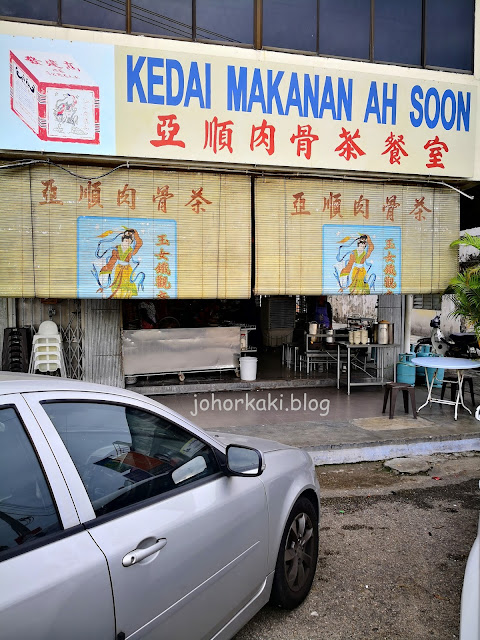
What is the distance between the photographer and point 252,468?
2.74 meters

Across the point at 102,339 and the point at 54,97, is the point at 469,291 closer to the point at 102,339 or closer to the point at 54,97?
the point at 102,339

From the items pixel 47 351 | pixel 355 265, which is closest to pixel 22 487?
pixel 47 351

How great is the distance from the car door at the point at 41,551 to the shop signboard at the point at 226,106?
20.2ft

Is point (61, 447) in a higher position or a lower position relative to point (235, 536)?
higher

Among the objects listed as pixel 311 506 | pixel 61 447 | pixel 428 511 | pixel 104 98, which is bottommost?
pixel 428 511

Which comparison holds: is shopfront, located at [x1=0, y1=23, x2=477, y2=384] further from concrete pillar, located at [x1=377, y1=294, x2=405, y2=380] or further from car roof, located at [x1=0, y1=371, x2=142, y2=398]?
car roof, located at [x1=0, y1=371, x2=142, y2=398]

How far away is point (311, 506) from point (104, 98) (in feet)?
20.2

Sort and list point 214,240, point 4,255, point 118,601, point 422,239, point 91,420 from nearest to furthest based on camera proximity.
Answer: point 118,601
point 91,420
point 4,255
point 214,240
point 422,239

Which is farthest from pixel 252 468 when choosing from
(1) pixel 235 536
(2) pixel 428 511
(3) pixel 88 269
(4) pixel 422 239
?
(4) pixel 422 239

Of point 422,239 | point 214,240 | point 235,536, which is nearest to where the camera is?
point 235,536

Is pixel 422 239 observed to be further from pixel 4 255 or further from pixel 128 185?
pixel 4 255

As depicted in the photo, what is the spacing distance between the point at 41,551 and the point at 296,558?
2.03 m

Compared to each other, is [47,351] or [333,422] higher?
[47,351]

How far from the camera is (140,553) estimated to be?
80.2 inches
